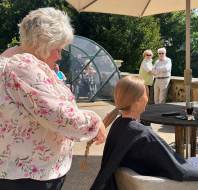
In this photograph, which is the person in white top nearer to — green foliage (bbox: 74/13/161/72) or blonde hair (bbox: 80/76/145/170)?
blonde hair (bbox: 80/76/145/170)

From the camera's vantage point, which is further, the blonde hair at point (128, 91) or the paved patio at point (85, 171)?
the paved patio at point (85, 171)

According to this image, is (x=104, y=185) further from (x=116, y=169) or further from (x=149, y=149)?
(x=149, y=149)

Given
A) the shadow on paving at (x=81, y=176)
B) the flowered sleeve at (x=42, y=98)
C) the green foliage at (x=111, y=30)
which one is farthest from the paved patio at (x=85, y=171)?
the green foliage at (x=111, y=30)

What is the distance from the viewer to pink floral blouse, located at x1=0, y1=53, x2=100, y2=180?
249 cm

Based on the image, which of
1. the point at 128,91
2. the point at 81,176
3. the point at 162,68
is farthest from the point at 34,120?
the point at 162,68

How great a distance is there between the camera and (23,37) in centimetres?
265

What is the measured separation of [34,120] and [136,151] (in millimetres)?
742

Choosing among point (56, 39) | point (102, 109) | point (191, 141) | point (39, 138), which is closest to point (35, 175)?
point (39, 138)

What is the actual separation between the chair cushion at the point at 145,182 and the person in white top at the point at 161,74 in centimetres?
846

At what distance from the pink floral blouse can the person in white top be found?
890 cm

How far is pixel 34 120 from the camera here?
257 cm

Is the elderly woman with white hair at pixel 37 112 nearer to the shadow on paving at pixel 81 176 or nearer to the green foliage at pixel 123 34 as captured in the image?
the shadow on paving at pixel 81 176

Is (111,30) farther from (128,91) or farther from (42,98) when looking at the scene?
(42,98)

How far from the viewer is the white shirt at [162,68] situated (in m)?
11.4
